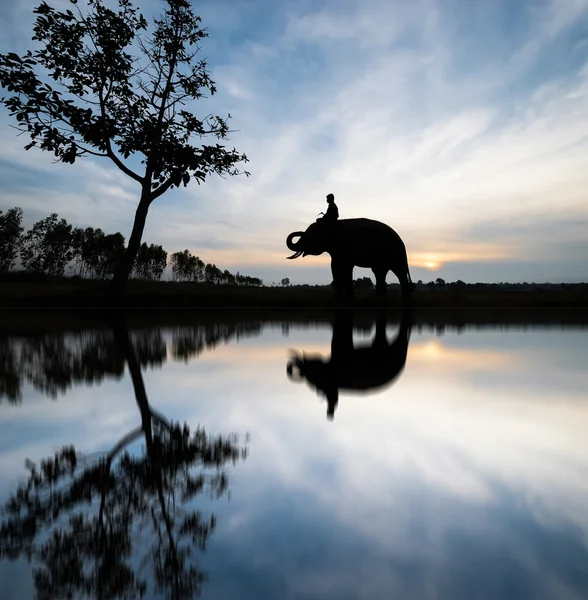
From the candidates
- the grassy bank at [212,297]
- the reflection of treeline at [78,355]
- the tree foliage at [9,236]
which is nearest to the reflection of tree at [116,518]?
the reflection of treeline at [78,355]

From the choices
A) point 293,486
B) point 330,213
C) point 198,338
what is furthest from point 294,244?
point 293,486

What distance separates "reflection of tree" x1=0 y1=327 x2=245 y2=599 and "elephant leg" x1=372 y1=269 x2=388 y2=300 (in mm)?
16612

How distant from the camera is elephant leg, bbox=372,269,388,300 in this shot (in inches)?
737

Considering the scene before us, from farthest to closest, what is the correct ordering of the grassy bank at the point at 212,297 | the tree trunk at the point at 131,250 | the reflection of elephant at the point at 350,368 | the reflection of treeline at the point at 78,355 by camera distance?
the grassy bank at the point at 212,297
the tree trunk at the point at 131,250
the reflection of treeline at the point at 78,355
the reflection of elephant at the point at 350,368

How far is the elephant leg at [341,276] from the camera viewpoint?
17828 mm

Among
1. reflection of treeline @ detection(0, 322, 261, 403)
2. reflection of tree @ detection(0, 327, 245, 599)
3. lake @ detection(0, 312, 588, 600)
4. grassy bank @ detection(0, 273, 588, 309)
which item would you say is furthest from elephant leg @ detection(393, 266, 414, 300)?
reflection of tree @ detection(0, 327, 245, 599)

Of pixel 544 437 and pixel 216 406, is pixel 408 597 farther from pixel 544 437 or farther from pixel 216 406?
pixel 216 406

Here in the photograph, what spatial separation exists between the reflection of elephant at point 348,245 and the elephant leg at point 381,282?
23 cm

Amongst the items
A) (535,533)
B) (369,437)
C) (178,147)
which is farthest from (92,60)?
(535,533)

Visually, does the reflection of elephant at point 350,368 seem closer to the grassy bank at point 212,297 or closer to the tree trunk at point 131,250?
the tree trunk at point 131,250

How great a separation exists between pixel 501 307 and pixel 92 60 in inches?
714

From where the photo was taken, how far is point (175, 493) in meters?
2.00

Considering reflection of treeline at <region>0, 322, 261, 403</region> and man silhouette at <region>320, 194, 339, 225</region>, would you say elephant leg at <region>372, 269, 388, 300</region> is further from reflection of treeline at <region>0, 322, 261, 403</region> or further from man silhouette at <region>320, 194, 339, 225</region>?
reflection of treeline at <region>0, 322, 261, 403</region>

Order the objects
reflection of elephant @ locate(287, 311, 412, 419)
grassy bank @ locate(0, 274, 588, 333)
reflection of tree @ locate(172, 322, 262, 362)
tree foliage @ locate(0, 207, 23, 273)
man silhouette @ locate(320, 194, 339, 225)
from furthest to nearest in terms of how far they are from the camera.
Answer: tree foliage @ locate(0, 207, 23, 273) → man silhouette @ locate(320, 194, 339, 225) → grassy bank @ locate(0, 274, 588, 333) → reflection of tree @ locate(172, 322, 262, 362) → reflection of elephant @ locate(287, 311, 412, 419)
